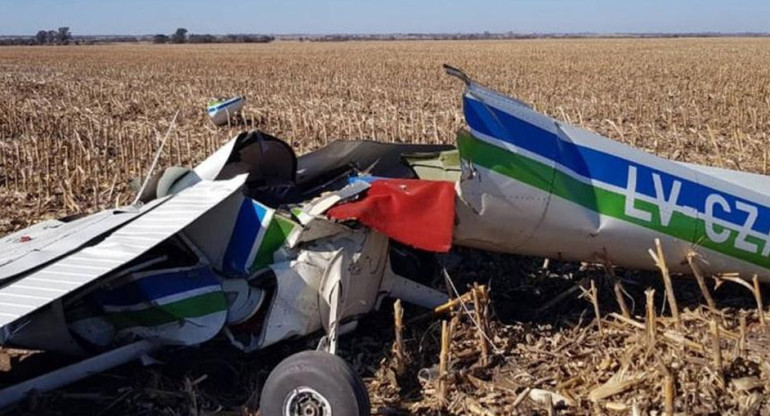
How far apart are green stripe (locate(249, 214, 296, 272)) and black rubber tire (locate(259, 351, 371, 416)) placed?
2.92ft

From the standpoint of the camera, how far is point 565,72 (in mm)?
28828

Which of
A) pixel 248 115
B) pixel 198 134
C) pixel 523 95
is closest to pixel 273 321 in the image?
pixel 198 134

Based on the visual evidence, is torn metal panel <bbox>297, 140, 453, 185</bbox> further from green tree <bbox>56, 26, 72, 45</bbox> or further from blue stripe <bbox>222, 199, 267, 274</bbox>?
green tree <bbox>56, 26, 72, 45</bbox>

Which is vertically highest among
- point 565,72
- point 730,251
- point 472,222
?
point 472,222

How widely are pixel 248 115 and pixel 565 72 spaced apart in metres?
15.4

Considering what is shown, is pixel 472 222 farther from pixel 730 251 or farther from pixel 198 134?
pixel 198 134

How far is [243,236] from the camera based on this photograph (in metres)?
4.85

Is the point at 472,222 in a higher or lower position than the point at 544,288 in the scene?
higher

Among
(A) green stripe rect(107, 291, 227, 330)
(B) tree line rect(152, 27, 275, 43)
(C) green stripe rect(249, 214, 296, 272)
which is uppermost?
(C) green stripe rect(249, 214, 296, 272)

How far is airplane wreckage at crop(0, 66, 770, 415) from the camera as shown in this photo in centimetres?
458

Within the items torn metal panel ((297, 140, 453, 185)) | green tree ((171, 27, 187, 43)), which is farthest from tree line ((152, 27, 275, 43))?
torn metal panel ((297, 140, 453, 185))

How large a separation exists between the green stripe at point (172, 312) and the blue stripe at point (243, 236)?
217 mm

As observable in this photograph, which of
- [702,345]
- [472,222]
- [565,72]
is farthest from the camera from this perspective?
[565,72]

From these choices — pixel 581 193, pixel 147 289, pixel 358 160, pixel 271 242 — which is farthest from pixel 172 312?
pixel 581 193
